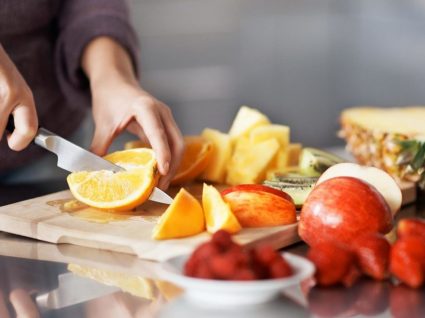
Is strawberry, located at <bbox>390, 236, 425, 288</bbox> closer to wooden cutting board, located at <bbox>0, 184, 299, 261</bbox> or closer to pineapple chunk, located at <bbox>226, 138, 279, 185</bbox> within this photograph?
wooden cutting board, located at <bbox>0, 184, 299, 261</bbox>

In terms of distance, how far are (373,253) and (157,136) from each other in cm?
58

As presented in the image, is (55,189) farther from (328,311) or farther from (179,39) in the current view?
(179,39)

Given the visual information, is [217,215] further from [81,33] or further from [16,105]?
[81,33]

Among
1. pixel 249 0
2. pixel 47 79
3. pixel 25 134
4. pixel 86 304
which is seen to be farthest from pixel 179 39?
pixel 86 304

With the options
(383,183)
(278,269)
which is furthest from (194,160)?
(278,269)

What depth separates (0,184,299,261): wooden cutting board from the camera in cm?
135

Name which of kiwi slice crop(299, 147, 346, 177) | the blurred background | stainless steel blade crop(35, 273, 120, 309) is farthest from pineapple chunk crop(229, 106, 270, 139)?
the blurred background

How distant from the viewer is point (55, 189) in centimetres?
200

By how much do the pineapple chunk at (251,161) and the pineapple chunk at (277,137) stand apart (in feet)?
0.07

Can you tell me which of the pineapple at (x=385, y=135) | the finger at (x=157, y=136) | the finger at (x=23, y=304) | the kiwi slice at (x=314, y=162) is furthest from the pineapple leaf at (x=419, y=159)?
the finger at (x=23, y=304)

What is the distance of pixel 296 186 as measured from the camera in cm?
164

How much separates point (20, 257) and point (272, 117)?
342cm

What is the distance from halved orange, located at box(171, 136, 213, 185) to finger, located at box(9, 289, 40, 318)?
68 cm

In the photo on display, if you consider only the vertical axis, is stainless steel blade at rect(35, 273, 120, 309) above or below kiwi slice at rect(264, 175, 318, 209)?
above
